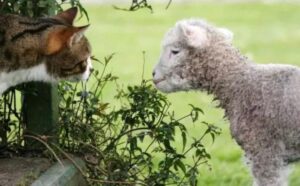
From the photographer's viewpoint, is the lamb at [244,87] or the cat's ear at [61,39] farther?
the cat's ear at [61,39]

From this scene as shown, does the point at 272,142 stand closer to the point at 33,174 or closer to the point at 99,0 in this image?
the point at 33,174

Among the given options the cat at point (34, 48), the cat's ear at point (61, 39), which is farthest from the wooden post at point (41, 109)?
the cat's ear at point (61, 39)

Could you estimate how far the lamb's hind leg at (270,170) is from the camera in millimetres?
5250

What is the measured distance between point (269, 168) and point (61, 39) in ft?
4.09

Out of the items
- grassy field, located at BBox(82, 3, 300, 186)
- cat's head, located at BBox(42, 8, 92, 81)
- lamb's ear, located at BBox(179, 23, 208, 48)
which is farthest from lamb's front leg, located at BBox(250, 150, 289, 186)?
grassy field, located at BBox(82, 3, 300, 186)

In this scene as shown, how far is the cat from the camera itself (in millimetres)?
5551

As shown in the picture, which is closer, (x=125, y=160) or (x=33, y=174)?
(x=33, y=174)

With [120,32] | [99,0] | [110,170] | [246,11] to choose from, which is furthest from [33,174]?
[99,0]

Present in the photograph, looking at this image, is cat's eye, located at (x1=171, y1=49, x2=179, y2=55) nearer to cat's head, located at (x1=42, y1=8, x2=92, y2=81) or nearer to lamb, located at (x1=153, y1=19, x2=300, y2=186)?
lamb, located at (x1=153, y1=19, x2=300, y2=186)

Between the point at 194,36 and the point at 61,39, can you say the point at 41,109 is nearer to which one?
the point at 61,39

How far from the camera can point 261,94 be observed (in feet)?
17.4

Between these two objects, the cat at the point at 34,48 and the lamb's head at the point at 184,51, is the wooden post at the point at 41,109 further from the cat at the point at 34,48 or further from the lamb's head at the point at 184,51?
the lamb's head at the point at 184,51

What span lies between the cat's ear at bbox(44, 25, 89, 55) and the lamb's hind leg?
3.60 feet

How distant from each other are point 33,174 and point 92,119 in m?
0.65
